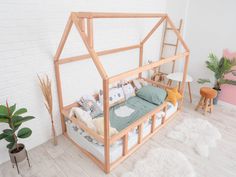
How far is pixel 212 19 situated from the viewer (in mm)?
3635

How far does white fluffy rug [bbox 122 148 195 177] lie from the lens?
221 cm

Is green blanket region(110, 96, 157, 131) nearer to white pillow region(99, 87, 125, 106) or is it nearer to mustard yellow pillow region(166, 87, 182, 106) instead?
white pillow region(99, 87, 125, 106)

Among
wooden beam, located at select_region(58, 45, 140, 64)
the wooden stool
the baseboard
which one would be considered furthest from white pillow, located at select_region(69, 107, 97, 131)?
the baseboard

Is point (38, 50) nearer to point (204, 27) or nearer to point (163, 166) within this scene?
point (163, 166)

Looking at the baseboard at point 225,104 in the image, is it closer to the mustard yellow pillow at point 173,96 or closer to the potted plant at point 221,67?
the potted plant at point 221,67

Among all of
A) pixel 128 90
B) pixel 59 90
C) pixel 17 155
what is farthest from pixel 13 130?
pixel 128 90

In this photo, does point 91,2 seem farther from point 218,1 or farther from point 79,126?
point 218,1

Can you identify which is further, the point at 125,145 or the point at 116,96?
the point at 116,96

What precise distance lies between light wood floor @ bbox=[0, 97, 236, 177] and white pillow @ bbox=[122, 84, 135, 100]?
0.91 m

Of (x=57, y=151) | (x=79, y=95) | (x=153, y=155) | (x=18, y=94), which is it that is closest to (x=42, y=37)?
(x=18, y=94)

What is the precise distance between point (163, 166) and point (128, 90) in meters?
1.58

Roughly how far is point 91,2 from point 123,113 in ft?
5.93

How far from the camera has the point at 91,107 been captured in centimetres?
294

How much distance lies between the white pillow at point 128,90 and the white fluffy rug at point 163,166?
4.04 ft
